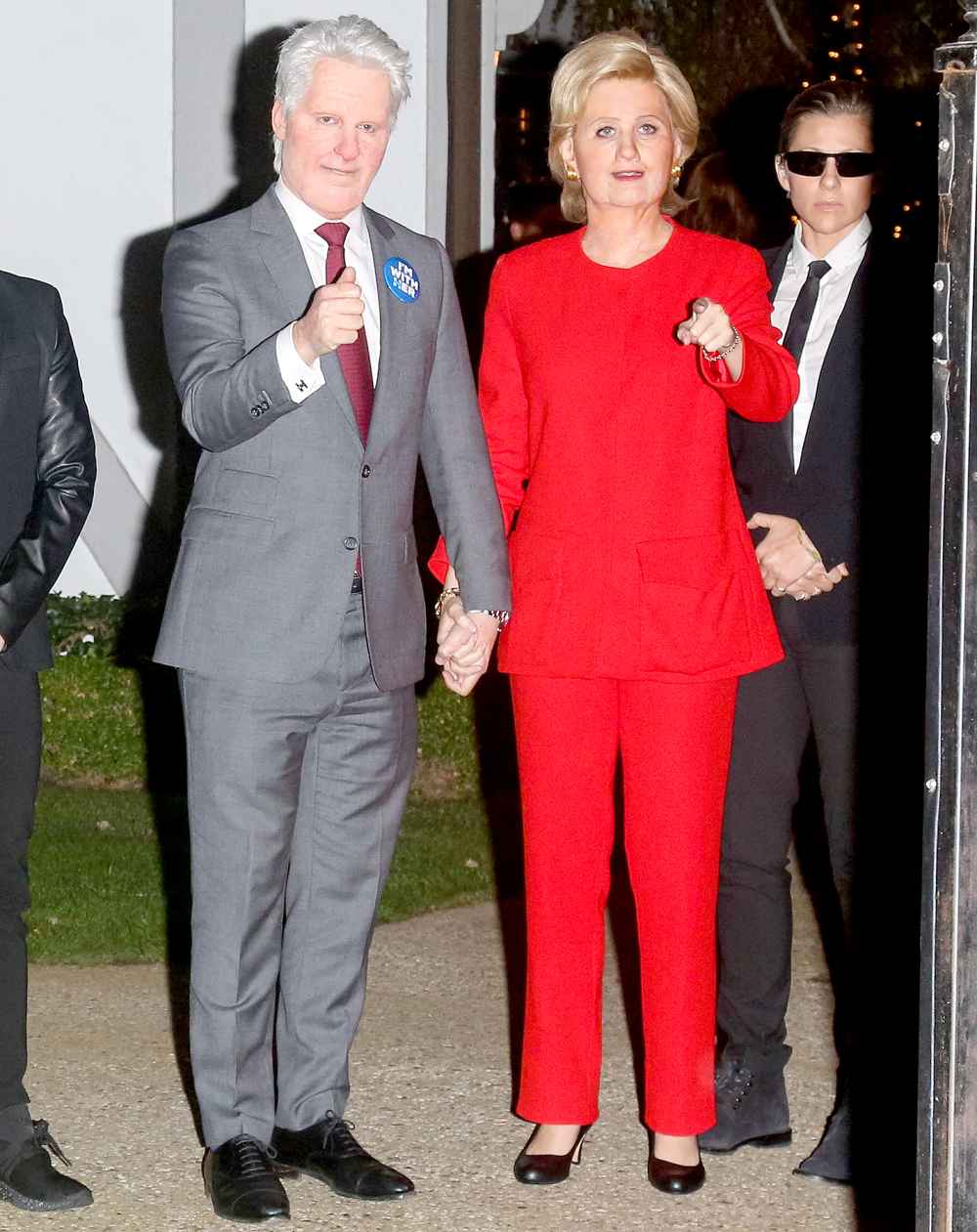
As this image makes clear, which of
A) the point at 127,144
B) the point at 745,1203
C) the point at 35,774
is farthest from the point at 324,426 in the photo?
the point at 127,144

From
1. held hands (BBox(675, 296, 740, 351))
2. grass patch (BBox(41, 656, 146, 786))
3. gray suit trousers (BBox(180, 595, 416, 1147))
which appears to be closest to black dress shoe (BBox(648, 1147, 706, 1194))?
gray suit trousers (BBox(180, 595, 416, 1147))

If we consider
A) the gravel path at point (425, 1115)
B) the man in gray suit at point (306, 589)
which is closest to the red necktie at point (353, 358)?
the man in gray suit at point (306, 589)

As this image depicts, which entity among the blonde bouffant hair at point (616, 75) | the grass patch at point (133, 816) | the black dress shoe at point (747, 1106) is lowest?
the black dress shoe at point (747, 1106)

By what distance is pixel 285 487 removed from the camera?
367cm

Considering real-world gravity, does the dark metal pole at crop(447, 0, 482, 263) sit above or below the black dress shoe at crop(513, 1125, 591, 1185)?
above

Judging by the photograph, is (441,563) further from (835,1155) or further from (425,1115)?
(835,1155)

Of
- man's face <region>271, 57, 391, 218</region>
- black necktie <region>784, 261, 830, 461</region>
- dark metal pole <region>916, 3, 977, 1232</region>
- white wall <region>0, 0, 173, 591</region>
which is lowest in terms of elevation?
dark metal pole <region>916, 3, 977, 1232</region>

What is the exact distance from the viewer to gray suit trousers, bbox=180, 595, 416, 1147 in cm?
374

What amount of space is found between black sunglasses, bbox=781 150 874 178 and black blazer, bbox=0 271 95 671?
1578 millimetres

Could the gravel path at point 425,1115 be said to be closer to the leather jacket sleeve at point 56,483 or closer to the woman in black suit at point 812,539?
the woman in black suit at point 812,539

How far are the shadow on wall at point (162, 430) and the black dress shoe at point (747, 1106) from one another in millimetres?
3647

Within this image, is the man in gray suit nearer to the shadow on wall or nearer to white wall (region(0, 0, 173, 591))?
the shadow on wall

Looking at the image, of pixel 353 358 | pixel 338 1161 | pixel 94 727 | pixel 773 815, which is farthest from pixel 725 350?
pixel 94 727

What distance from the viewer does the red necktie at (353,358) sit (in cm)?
368
